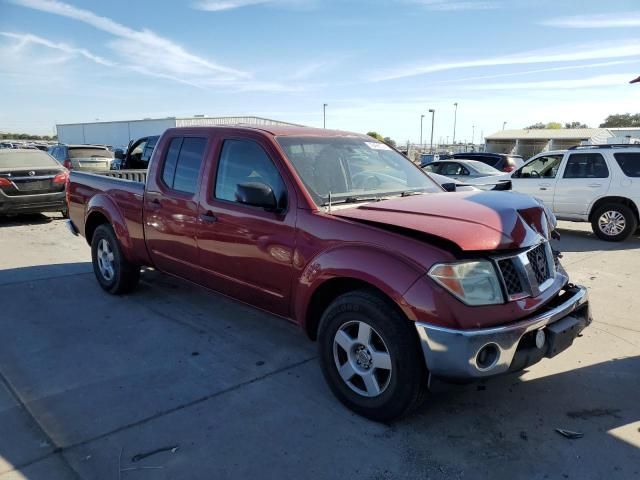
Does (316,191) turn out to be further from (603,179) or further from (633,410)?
(603,179)

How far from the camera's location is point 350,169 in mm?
3990

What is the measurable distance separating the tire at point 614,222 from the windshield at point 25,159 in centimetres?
1167

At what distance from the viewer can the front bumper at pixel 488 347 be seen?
262cm

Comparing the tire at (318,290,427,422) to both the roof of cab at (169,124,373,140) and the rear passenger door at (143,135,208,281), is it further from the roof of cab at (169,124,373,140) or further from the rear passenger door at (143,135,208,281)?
the rear passenger door at (143,135,208,281)

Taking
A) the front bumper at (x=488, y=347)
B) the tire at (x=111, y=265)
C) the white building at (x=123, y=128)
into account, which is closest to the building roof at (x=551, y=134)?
the white building at (x=123, y=128)

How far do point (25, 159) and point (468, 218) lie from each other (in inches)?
435

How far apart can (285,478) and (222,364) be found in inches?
58.0

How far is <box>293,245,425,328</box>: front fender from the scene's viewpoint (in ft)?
9.09

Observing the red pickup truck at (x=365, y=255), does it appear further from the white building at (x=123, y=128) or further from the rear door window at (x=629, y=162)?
the white building at (x=123, y=128)

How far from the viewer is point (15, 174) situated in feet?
33.0

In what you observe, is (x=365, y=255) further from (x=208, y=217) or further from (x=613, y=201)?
(x=613, y=201)

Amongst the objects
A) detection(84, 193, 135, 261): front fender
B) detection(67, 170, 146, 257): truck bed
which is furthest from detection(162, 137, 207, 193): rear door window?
detection(84, 193, 135, 261): front fender

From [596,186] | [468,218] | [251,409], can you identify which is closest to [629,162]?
[596,186]

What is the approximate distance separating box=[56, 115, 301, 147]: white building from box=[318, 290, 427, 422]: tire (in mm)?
42151
